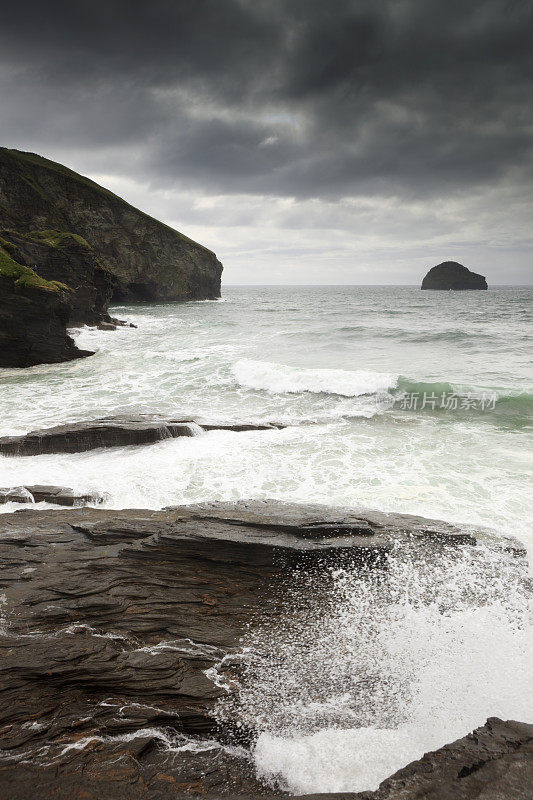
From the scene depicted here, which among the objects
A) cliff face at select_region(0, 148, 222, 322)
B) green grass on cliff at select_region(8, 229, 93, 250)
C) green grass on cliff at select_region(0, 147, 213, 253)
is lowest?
green grass on cliff at select_region(8, 229, 93, 250)

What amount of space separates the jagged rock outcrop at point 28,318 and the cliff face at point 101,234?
1216cm

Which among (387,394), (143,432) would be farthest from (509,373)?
(143,432)

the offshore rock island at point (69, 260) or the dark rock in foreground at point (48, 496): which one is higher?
the offshore rock island at point (69, 260)

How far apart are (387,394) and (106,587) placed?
42.0 feet

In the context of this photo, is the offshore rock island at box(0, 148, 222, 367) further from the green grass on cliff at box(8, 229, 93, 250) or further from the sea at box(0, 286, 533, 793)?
→ the sea at box(0, 286, 533, 793)

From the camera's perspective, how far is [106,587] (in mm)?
4543

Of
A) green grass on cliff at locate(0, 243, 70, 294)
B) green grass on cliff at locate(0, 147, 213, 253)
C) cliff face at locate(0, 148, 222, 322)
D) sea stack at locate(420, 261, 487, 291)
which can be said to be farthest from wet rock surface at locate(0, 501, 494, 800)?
sea stack at locate(420, 261, 487, 291)

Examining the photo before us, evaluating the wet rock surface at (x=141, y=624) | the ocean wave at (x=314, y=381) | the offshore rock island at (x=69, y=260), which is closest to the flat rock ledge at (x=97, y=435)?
the wet rock surface at (x=141, y=624)

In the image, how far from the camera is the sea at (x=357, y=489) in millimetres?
3596

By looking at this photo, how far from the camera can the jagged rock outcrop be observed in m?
20.5

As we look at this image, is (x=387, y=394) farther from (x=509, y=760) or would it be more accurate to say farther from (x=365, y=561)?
(x=509, y=760)

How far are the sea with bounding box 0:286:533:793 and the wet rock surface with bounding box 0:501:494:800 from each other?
399 mm

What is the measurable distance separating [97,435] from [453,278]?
617 ft

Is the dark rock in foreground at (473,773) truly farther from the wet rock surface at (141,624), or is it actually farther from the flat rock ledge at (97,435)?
the flat rock ledge at (97,435)
